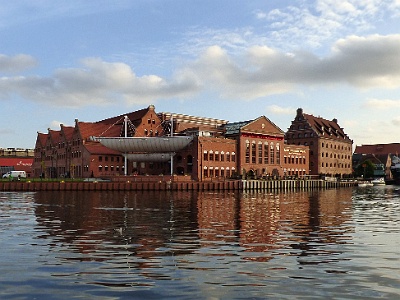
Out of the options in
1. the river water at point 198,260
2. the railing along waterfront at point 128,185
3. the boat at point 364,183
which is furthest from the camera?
the boat at point 364,183

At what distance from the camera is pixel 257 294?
13.6m

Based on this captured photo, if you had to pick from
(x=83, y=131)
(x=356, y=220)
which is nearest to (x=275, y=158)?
(x=83, y=131)

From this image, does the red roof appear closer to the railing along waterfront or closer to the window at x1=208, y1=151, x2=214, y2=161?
the railing along waterfront

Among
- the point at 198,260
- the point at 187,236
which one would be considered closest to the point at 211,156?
the point at 187,236

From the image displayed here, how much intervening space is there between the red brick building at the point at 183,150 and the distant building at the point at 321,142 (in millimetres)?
17521

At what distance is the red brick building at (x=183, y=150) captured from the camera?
11712cm

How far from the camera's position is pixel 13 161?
186 meters

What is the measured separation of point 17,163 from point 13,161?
5.89ft

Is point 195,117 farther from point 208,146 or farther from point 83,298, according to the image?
point 83,298

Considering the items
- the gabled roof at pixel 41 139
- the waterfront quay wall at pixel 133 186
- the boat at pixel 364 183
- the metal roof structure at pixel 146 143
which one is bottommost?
the boat at pixel 364 183

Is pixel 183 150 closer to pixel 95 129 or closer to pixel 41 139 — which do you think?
pixel 95 129

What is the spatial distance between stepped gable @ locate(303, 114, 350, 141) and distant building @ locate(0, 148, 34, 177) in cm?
11198

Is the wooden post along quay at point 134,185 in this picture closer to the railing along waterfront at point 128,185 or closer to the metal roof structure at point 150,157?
the railing along waterfront at point 128,185

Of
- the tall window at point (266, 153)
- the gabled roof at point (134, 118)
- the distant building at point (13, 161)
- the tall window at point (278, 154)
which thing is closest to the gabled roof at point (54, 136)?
the gabled roof at point (134, 118)
